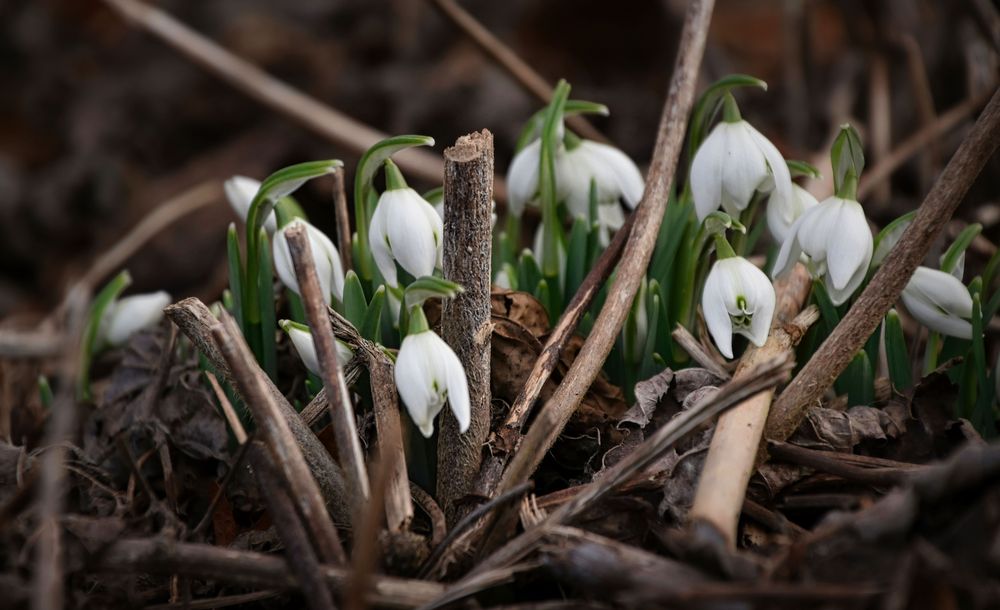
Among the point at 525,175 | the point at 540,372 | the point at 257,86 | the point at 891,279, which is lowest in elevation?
the point at 540,372

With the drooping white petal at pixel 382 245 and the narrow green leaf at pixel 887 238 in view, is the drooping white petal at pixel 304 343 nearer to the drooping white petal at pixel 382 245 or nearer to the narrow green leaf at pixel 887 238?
the drooping white petal at pixel 382 245


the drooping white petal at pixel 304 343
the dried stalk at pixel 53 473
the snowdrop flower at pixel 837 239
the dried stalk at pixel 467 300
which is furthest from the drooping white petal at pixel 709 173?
the dried stalk at pixel 53 473

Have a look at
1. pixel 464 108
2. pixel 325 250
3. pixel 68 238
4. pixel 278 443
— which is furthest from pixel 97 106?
pixel 278 443

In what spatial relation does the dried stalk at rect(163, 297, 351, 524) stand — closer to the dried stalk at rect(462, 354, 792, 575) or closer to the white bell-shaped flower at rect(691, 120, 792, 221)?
the dried stalk at rect(462, 354, 792, 575)

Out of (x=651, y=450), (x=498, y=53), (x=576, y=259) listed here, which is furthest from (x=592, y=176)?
(x=498, y=53)

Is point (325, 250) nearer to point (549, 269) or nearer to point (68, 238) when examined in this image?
point (549, 269)

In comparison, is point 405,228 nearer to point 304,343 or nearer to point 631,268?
point 304,343

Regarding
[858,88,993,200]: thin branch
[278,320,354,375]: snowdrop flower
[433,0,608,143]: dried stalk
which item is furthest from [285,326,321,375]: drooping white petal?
[858,88,993,200]: thin branch
